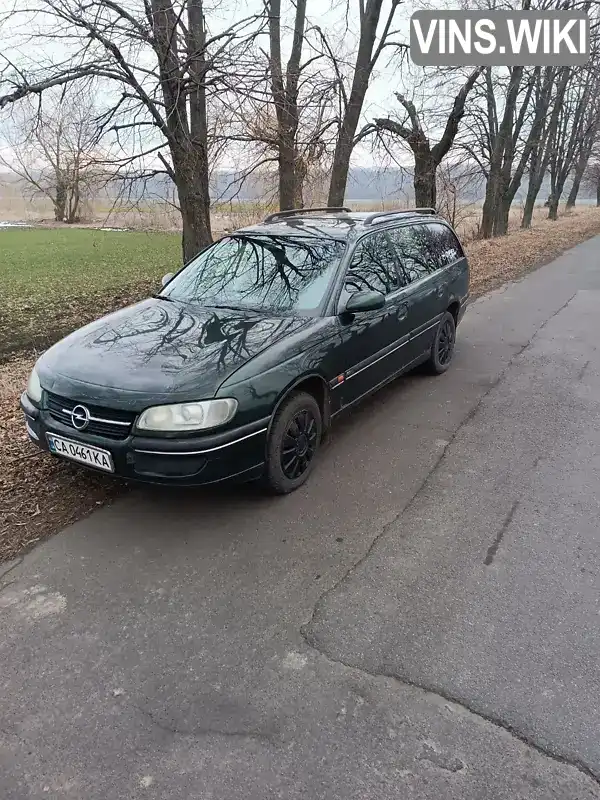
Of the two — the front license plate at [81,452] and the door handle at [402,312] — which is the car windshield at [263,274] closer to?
the door handle at [402,312]

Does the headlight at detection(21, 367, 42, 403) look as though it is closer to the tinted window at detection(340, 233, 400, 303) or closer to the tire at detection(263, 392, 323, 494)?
the tire at detection(263, 392, 323, 494)

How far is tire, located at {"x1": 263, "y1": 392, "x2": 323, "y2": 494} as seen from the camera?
12.1 ft

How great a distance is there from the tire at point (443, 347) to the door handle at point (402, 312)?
926 mm

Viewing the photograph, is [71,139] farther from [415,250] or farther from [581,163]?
[581,163]

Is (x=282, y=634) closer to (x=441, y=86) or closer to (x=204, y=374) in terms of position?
(x=204, y=374)

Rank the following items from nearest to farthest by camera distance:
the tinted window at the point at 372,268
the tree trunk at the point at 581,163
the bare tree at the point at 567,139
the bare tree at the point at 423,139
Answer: the tinted window at the point at 372,268, the bare tree at the point at 423,139, the bare tree at the point at 567,139, the tree trunk at the point at 581,163

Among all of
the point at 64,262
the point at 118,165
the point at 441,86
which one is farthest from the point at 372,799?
the point at 64,262

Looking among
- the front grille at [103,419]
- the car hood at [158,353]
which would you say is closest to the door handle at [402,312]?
the car hood at [158,353]

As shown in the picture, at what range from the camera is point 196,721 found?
224cm

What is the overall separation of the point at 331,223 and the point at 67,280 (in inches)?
549

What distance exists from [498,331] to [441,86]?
1440 centimetres

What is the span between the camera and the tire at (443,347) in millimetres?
6145

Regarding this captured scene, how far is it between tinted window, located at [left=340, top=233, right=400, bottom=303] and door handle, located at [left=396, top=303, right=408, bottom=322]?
0.57 ft

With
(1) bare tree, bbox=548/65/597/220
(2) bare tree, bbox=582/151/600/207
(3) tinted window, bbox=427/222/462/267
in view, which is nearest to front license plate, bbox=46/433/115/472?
(3) tinted window, bbox=427/222/462/267
